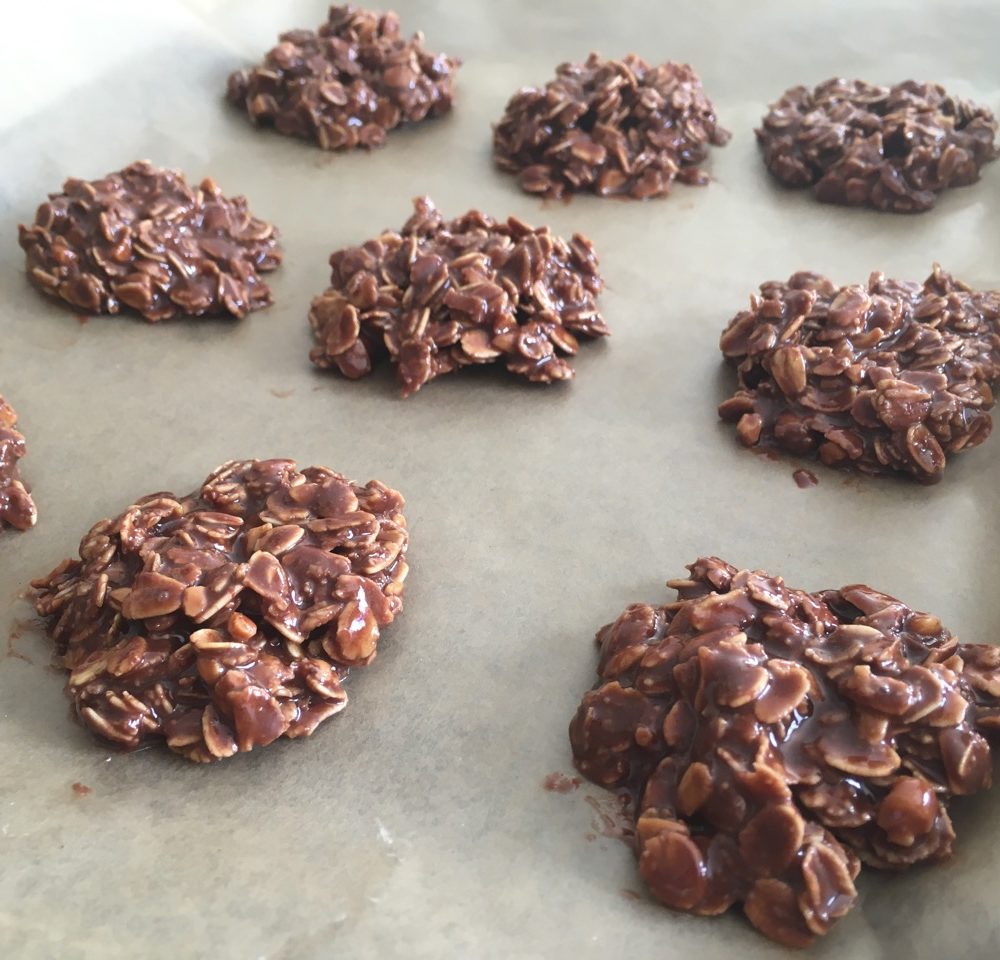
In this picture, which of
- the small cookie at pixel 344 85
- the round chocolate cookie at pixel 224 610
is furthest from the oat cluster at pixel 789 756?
the small cookie at pixel 344 85

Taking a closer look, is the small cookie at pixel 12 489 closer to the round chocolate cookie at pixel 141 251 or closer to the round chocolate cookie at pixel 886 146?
the round chocolate cookie at pixel 141 251

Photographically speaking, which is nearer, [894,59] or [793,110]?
[793,110]

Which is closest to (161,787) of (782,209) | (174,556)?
(174,556)

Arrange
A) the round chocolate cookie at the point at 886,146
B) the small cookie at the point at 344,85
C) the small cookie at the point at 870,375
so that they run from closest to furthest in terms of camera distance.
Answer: the small cookie at the point at 870,375
the round chocolate cookie at the point at 886,146
the small cookie at the point at 344,85

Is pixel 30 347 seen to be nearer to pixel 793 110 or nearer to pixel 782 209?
pixel 782 209

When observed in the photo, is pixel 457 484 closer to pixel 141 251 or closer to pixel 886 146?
pixel 141 251
